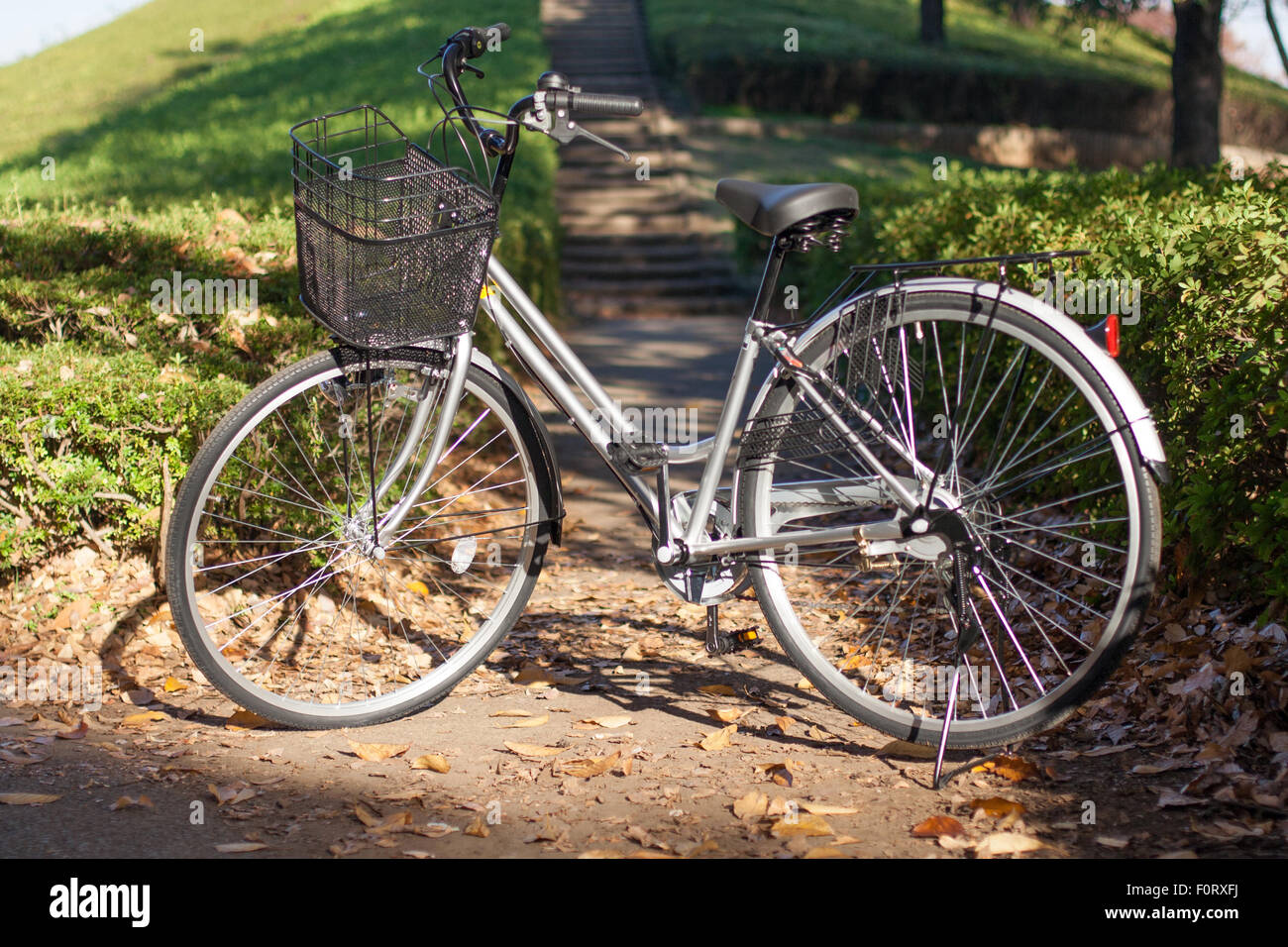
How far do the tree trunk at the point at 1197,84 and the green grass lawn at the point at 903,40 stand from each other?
3777mm

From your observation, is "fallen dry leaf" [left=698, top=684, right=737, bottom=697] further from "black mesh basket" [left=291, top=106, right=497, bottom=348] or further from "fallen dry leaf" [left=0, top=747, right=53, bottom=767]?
"fallen dry leaf" [left=0, top=747, right=53, bottom=767]

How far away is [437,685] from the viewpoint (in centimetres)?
347

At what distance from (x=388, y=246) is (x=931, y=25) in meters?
24.9

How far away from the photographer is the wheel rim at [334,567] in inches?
132

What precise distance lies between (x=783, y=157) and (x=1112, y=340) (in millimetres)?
14863

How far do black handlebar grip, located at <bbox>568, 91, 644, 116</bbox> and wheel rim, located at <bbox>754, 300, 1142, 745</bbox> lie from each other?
849mm

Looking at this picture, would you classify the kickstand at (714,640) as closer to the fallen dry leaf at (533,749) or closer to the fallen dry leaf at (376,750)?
the fallen dry leaf at (533,749)

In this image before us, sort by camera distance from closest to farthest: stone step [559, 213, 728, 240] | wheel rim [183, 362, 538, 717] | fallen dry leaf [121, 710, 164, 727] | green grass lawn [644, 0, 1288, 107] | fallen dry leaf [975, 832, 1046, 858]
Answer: fallen dry leaf [975, 832, 1046, 858], wheel rim [183, 362, 538, 717], fallen dry leaf [121, 710, 164, 727], stone step [559, 213, 728, 240], green grass lawn [644, 0, 1288, 107]

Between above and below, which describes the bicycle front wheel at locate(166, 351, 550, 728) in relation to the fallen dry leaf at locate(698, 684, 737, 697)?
above

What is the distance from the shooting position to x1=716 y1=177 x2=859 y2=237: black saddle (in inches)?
118

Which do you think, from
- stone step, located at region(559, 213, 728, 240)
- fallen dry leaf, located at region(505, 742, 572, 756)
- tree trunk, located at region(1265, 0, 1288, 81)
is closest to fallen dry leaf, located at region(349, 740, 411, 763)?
fallen dry leaf, located at region(505, 742, 572, 756)

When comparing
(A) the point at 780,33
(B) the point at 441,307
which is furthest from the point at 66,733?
(A) the point at 780,33

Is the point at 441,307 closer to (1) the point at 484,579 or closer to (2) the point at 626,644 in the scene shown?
(2) the point at 626,644
